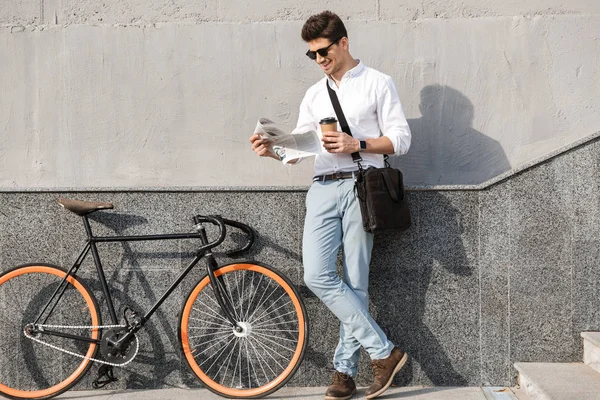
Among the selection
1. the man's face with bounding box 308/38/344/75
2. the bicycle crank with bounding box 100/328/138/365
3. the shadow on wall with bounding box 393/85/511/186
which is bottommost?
the bicycle crank with bounding box 100/328/138/365

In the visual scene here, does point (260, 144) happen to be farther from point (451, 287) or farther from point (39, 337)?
point (39, 337)

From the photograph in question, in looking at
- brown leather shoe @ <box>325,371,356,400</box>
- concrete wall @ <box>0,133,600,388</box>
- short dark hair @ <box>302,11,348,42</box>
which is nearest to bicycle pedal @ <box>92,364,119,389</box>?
concrete wall @ <box>0,133,600,388</box>

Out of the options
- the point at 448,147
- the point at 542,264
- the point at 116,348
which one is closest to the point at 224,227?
the point at 116,348

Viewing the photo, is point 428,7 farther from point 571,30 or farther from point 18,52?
point 18,52

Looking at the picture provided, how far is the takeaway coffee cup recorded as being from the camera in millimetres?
4109

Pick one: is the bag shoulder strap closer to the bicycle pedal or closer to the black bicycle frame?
the black bicycle frame

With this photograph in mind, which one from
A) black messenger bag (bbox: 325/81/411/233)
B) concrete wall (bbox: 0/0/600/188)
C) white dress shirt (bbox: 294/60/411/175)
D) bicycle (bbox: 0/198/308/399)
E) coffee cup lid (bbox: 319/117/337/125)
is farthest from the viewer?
concrete wall (bbox: 0/0/600/188)

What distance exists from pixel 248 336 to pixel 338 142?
1.48 m

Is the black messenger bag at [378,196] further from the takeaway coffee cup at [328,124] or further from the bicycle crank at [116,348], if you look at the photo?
the bicycle crank at [116,348]

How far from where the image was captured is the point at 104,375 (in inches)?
191

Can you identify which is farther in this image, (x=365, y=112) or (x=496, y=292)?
(x=496, y=292)

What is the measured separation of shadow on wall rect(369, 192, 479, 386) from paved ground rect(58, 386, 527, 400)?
0.11m

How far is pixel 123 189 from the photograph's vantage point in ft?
16.0

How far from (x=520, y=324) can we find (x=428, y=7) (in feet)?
7.18
